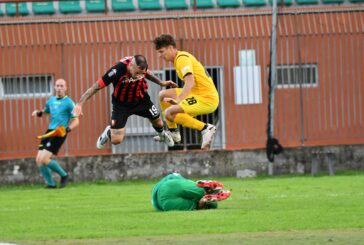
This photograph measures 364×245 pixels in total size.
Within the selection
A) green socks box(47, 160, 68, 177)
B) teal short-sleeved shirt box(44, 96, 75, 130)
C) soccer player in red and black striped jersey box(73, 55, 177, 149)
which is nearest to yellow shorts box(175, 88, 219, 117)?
soccer player in red and black striped jersey box(73, 55, 177, 149)

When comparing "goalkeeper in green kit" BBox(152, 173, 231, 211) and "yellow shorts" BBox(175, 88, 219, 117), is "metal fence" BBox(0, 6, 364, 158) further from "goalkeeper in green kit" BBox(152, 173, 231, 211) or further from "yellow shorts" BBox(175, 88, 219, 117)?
"goalkeeper in green kit" BBox(152, 173, 231, 211)

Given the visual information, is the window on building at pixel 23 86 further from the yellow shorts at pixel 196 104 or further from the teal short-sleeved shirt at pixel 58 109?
the yellow shorts at pixel 196 104

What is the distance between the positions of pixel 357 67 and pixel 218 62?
119 inches

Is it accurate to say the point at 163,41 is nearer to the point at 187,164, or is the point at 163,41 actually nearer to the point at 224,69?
the point at 187,164

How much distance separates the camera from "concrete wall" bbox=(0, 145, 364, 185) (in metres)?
24.0

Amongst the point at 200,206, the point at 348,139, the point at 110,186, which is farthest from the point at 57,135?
the point at 200,206

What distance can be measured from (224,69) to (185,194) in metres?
10.3

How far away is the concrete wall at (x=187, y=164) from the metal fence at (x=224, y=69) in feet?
1.00

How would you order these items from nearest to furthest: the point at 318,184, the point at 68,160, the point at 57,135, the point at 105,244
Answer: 1. the point at 105,244
2. the point at 318,184
3. the point at 57,135
4. the point at 68,160

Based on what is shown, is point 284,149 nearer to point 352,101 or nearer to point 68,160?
point 352,101

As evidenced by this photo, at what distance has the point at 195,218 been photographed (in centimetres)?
1361

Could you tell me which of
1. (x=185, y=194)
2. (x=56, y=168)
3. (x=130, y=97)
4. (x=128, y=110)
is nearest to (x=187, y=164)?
(x=56, y=168)

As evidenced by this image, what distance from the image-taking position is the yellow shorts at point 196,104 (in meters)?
17.2

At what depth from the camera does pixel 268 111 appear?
80.3 feet
